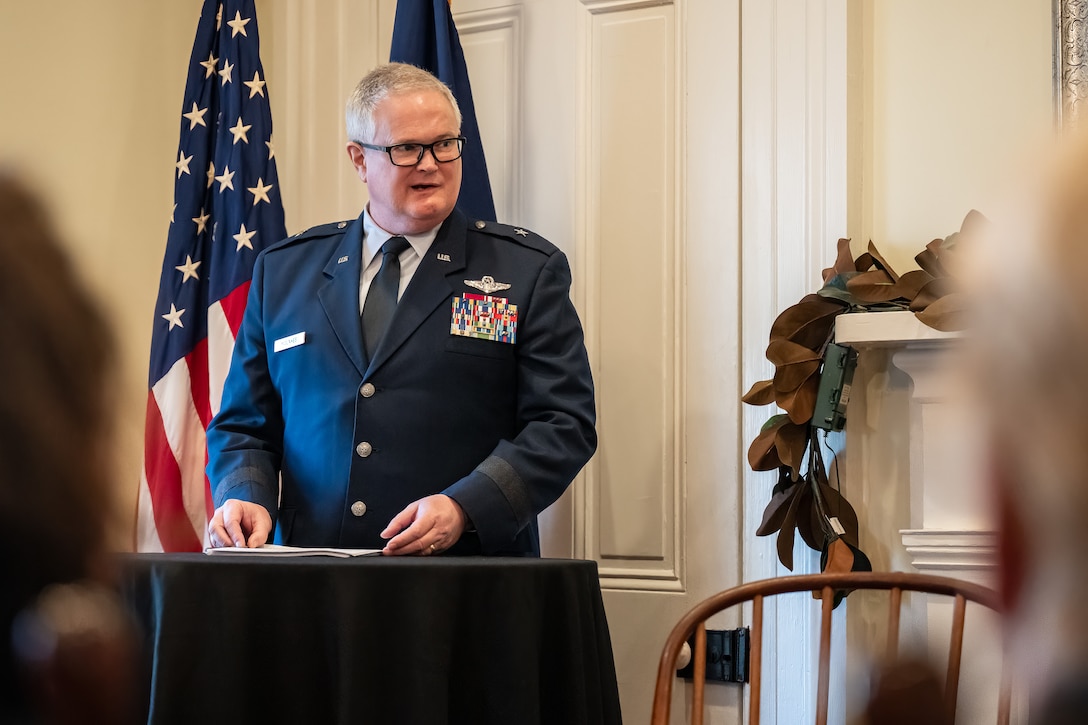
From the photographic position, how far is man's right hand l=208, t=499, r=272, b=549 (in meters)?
2.07

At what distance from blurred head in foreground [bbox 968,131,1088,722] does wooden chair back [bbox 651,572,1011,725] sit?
1.20 meters

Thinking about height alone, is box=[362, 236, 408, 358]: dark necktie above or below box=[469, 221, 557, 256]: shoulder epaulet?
below

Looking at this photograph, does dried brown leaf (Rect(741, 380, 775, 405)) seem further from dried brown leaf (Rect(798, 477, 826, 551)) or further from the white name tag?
the white name tag

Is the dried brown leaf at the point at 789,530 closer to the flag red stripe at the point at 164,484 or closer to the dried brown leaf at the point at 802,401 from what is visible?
the dried brown leaf at the point at 802,401

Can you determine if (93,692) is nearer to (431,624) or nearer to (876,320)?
(431,624)

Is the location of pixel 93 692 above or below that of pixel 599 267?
below

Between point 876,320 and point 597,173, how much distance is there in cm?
90

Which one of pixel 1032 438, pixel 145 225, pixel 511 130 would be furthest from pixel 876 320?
pixel 1032 438

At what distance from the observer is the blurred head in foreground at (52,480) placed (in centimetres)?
52


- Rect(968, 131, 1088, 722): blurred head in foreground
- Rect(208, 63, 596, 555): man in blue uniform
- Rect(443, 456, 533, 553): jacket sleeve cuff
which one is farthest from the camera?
Rect(208, 63, 596, 555): man in blue uniform

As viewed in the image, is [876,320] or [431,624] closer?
[431,624]

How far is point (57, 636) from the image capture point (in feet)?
1.80

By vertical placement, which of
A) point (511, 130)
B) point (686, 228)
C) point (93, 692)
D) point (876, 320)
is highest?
point (511, 130)

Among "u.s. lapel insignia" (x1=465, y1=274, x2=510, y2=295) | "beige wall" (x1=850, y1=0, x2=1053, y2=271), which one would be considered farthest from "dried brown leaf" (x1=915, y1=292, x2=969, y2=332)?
"u.s. lapel insignia" (x1=465, y1=274, x2=510, y2=295)
